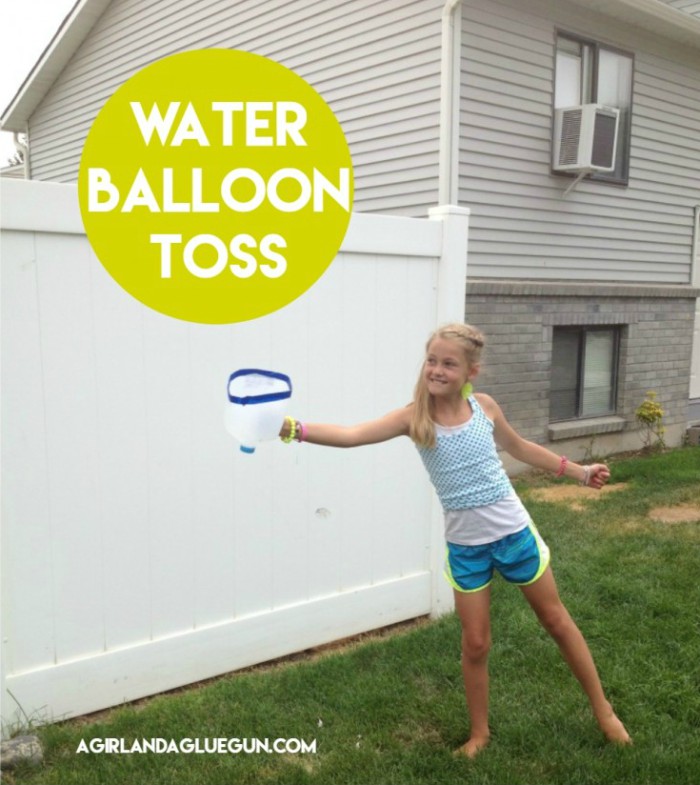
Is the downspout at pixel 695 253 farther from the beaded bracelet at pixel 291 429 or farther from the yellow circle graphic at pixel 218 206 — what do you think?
the beaded bracelet at pixel 291 429

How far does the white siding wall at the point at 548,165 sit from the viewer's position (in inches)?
303

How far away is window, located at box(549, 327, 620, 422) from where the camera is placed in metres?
8.98

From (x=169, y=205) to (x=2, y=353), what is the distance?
169cm

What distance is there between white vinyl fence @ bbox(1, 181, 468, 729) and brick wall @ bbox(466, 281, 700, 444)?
4.02 m

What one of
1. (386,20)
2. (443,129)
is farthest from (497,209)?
(386,20)

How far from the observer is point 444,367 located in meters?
2.77

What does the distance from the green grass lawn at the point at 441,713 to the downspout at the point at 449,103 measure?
429 centimetres

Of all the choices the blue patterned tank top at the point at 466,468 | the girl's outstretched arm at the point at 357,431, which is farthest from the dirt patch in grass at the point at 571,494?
the girl's outstretched arm at the point at 357,431

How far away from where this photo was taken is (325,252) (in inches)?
144

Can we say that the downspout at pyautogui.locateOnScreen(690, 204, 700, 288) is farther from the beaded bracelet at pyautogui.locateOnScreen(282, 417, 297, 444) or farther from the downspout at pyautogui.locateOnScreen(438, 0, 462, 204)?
the beaded bracelet at pyautogui.locateOnScreen(282, 417, 297, 444)

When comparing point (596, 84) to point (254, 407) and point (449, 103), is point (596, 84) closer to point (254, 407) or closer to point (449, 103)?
point (449, 103)

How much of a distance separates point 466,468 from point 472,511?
0.15 m

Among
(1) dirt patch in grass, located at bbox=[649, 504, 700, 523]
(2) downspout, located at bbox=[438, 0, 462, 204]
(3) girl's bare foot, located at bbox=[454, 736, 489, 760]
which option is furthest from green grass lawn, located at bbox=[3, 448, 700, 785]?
(2) downspout, located at bbox=[438, 0, 462, 204]

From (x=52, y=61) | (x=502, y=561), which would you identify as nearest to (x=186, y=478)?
(x=502, y=561)
